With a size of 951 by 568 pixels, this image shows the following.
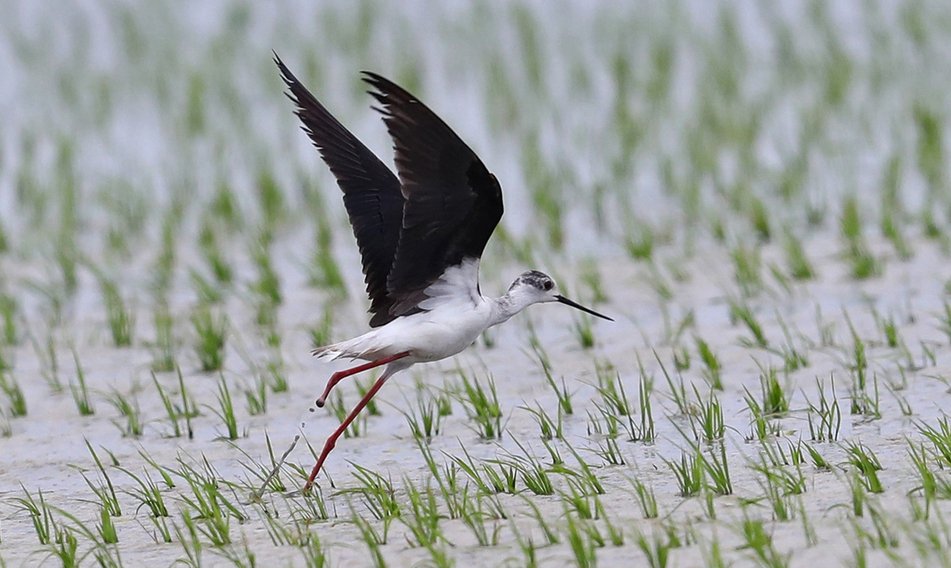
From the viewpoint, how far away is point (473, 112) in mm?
12359

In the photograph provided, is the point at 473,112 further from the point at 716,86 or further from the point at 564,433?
the point at 564,433

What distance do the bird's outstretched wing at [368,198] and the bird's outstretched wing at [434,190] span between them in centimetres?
30

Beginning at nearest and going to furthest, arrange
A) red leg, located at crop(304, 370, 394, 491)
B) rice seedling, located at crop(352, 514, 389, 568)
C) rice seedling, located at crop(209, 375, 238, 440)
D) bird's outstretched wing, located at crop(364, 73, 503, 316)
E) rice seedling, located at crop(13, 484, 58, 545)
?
rice seedling, located at crop(352, 514, 389, 568)
rice seedling, located at crop(13, 484, 58, 545)
bird's outstretched wing, located at crop(364, 73, 503, 316)
red leg, located at crop(304, 370, 394, 491)
rice seedling, located at crop(209, 375, 238, 440)

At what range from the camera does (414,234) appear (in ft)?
18.0

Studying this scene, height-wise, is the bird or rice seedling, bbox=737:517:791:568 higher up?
the bird

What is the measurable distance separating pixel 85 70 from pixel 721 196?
614cm

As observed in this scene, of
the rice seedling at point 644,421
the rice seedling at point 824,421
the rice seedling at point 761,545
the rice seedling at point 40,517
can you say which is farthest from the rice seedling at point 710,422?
the rice seedling at point 40,517

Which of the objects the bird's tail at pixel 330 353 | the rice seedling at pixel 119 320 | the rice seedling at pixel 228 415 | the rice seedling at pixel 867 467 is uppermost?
the rice seedling at pixel 119 320

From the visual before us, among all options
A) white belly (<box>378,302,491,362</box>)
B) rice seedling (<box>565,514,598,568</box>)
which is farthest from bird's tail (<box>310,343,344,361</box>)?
rice seedling (<box>565,514,598,568</box>)

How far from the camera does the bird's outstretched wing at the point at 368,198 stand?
19.5 feet

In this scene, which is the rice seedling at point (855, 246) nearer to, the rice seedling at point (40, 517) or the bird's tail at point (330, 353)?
the bird's tail at point (330, 353)

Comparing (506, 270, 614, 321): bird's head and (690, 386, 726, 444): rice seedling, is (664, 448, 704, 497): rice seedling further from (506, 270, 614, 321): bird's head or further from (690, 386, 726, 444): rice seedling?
(506, 270, 614, 321): bird's head

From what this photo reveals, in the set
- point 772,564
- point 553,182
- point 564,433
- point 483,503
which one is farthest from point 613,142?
point 772,564

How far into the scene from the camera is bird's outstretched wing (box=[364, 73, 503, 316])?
16.9 feet
